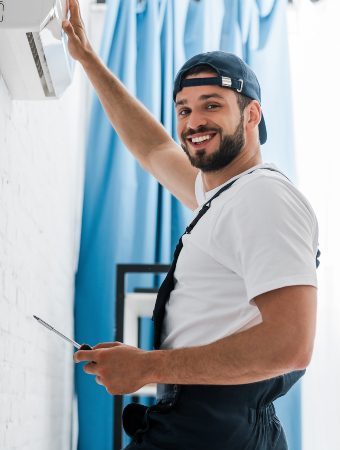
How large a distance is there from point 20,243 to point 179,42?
64.7 inches

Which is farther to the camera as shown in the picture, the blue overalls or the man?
the blue overalls

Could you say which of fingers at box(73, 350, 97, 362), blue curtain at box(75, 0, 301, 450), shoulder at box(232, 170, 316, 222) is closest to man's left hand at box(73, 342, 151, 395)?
fingers at box(73, 350, 97, 362)

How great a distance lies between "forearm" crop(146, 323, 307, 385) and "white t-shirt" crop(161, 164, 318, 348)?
2.9 inches

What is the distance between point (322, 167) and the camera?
9.52ft

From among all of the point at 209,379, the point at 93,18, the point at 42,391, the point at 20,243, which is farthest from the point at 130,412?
the point at 93,18

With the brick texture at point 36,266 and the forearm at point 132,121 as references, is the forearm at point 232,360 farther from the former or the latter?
the forearm at point 132,121

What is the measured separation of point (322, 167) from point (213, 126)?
1.57 m

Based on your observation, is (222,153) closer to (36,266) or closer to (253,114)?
(253,114)

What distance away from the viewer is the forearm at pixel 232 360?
1.06m

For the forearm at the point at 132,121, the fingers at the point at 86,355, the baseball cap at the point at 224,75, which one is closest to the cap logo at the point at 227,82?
the baseball cap at the point at 224,75

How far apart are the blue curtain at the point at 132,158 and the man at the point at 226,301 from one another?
133cm

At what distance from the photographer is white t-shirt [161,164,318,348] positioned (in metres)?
1.09

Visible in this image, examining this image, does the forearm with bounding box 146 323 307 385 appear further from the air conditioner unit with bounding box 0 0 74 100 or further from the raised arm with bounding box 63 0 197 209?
the raised arm with bounding box 63 0 197 209

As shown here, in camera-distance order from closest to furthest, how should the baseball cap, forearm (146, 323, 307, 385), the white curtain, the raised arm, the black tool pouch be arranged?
forearm (146, 323, 307, 385)
the black tool pouch
the baseball cap
the raised arm
the white curtain
